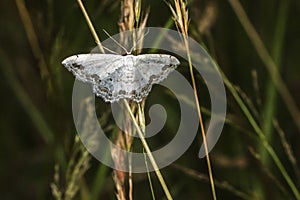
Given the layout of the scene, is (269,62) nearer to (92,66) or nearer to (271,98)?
(271,98)

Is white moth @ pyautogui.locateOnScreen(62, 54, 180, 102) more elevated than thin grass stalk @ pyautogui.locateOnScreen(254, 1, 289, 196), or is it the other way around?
white moth @ pyautogui.locateOnScreen(62, 54, 180, 102)

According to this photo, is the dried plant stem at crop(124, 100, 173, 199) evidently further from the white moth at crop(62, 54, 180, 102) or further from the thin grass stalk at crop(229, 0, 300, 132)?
the thin grass stalk at crop(229, 0, 300, 132)

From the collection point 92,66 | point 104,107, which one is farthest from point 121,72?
point 104,107

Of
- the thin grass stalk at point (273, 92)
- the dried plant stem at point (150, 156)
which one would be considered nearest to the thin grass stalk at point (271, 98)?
the thin grass stalk at point (273, 92)

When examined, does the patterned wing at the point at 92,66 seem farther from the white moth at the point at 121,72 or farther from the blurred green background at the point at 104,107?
the blurred green background at the point at 104,107

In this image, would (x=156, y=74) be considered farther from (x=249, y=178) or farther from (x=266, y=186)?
(x=249, y=178)

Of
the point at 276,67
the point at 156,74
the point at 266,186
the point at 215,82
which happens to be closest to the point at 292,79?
the point at 276,67

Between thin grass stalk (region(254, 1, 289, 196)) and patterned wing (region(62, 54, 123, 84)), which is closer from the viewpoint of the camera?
patterned wing (region(62, 54, 123, 84))

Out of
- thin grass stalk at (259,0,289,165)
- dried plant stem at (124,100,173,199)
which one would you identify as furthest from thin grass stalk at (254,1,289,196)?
dried plant stem at (124,100,173,199)
